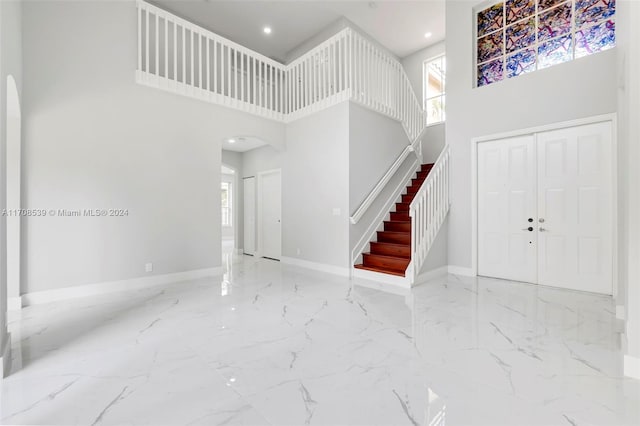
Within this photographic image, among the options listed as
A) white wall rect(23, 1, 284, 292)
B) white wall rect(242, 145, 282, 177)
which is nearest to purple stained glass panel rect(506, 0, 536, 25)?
white wall rect(242, 145, 282, 177)

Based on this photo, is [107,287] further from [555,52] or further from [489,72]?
[555,52]

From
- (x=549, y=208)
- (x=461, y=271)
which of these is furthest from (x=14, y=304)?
(x=549, y=208)

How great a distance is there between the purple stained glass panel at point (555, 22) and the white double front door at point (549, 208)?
1.40 meters

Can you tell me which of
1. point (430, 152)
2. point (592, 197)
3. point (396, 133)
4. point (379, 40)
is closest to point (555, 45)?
point (592, 197)

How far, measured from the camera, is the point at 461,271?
5.00m

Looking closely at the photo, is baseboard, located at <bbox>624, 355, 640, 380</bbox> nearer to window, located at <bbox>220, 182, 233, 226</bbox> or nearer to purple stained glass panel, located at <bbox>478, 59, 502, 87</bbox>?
purple stained glass panel, located at <bbox>478, 59, 502, 87</bbox>

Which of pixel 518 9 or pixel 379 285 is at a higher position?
pixel 518 9

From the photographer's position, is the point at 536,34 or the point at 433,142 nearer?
the point at 536,34

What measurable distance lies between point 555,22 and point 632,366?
453 centimetres

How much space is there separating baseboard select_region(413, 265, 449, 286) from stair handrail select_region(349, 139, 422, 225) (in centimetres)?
138

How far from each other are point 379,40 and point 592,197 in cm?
560

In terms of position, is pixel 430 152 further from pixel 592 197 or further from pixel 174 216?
pixel 174 216

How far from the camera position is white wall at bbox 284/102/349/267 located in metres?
5.27

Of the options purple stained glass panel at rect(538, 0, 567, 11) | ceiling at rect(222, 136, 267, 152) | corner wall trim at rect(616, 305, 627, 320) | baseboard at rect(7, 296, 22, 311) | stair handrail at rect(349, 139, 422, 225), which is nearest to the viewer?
corner wall trim at rect(616, 305, 627, 320)
